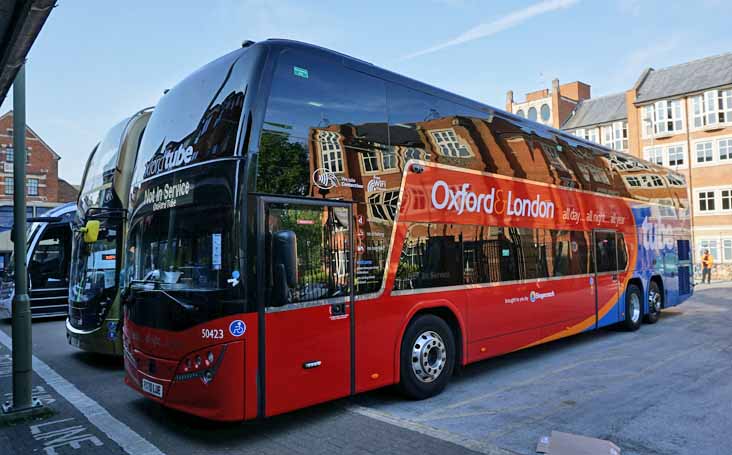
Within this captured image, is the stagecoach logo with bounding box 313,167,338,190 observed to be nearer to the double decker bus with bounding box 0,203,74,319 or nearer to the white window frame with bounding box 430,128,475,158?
the white window frame with bounding box 430,128,475,158

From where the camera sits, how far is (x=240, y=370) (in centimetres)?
499

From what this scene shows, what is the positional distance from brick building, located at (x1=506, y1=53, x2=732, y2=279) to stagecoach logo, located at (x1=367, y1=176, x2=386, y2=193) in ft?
125

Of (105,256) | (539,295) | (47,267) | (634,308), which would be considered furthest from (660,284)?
(47,267)

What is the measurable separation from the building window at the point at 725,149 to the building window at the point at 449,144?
38.8 meters

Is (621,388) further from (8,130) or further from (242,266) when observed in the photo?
(8,130)

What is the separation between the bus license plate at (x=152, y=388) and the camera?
545 cm

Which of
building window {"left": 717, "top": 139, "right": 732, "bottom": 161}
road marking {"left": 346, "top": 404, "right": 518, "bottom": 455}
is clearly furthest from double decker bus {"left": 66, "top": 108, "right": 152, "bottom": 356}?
building window {"left": 717, "top": 139, "right": 732, "bottom": 161}

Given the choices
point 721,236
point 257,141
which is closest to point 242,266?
point 257,141

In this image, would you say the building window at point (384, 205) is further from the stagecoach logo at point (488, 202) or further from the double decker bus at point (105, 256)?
the double decker bus at point (105, 256)

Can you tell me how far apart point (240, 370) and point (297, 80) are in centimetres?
295

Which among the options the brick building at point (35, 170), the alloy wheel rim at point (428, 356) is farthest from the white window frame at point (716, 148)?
the brick building at point (35, 170)

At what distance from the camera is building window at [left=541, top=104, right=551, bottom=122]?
54.5 m

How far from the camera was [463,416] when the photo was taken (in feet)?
20.1

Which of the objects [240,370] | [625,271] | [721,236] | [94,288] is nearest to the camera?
[240,370]
